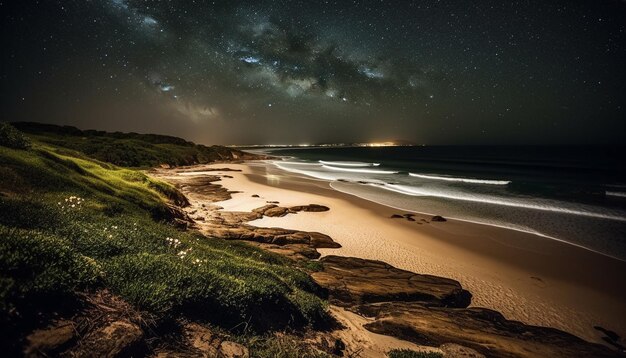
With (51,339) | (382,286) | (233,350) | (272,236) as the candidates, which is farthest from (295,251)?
(51,339)

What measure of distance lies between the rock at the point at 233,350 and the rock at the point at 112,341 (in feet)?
3.27

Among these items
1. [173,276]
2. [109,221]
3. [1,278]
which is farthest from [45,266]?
[109,221]

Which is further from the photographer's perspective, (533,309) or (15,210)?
(533,309)

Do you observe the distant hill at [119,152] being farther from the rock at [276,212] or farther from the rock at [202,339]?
the rock at [202,339]

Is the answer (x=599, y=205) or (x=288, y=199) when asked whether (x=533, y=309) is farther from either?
(x=599, y=205)

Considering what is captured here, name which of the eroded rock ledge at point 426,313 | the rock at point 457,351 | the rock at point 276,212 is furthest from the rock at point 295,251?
the rock at point 276,212

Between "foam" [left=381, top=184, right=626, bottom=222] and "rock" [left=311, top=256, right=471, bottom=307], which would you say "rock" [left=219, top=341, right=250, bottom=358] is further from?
"foam" [left=381, top=184, right=626, bottom=222]

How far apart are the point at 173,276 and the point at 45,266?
151 centimetres

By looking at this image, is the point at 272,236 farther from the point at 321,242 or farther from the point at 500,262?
the point at 500,262

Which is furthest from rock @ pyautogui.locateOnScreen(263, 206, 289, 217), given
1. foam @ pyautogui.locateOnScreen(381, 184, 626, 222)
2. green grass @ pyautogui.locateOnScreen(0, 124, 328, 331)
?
foam @ pyautogui.locateOnScreen(381, 184, 626, 222)

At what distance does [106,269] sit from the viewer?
13.0 ft

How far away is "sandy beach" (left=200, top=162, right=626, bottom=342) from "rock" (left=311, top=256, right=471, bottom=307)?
3.05ft

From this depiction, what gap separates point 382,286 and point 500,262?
6746 mm

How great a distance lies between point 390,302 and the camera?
7059 mm
